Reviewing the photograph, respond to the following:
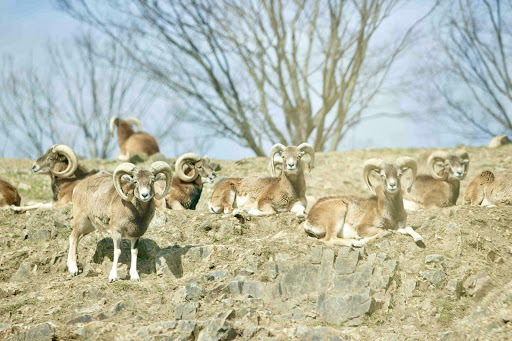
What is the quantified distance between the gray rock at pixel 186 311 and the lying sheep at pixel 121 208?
1.49m

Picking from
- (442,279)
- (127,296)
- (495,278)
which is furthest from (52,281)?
(495,278)

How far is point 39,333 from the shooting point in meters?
10.7

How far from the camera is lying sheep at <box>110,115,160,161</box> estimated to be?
25.2 metres

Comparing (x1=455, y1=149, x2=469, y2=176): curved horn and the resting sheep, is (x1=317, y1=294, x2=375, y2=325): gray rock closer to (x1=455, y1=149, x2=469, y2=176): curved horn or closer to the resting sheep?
the resting sheep

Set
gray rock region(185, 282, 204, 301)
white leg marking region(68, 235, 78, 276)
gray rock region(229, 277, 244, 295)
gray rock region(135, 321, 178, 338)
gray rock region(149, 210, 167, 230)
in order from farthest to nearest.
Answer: gray rock region(149, 210, 167, 230), white leg marking region(68, 235, 78, 276), gray rock region(229, 277, 244, 295), gray rock region(185, 282, 204, 301), gray rock region(135, 321, 178, 338)

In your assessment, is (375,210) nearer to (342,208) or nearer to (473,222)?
(342,208)

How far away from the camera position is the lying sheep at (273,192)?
1579 cm

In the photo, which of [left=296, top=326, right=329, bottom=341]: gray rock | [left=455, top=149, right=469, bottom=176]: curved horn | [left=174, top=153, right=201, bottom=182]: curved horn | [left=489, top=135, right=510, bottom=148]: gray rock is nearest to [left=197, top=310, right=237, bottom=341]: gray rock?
[left=296, top=326, right=329, bottom=341]: gray rock

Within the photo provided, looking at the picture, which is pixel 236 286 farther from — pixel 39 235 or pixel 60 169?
pixel 60 169

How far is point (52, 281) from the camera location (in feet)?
42.7

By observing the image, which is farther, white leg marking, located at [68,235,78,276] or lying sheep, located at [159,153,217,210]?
lying sheep, located at [159,153,217,210]

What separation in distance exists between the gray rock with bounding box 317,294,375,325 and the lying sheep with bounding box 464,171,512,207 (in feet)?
20.8

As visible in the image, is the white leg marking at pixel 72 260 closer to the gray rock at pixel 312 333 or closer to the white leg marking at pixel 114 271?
the white leg marking at pixel 114 271

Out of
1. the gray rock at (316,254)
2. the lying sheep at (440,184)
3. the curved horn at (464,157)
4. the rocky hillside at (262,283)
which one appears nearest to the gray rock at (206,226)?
the rocky hillside at (262,283)
